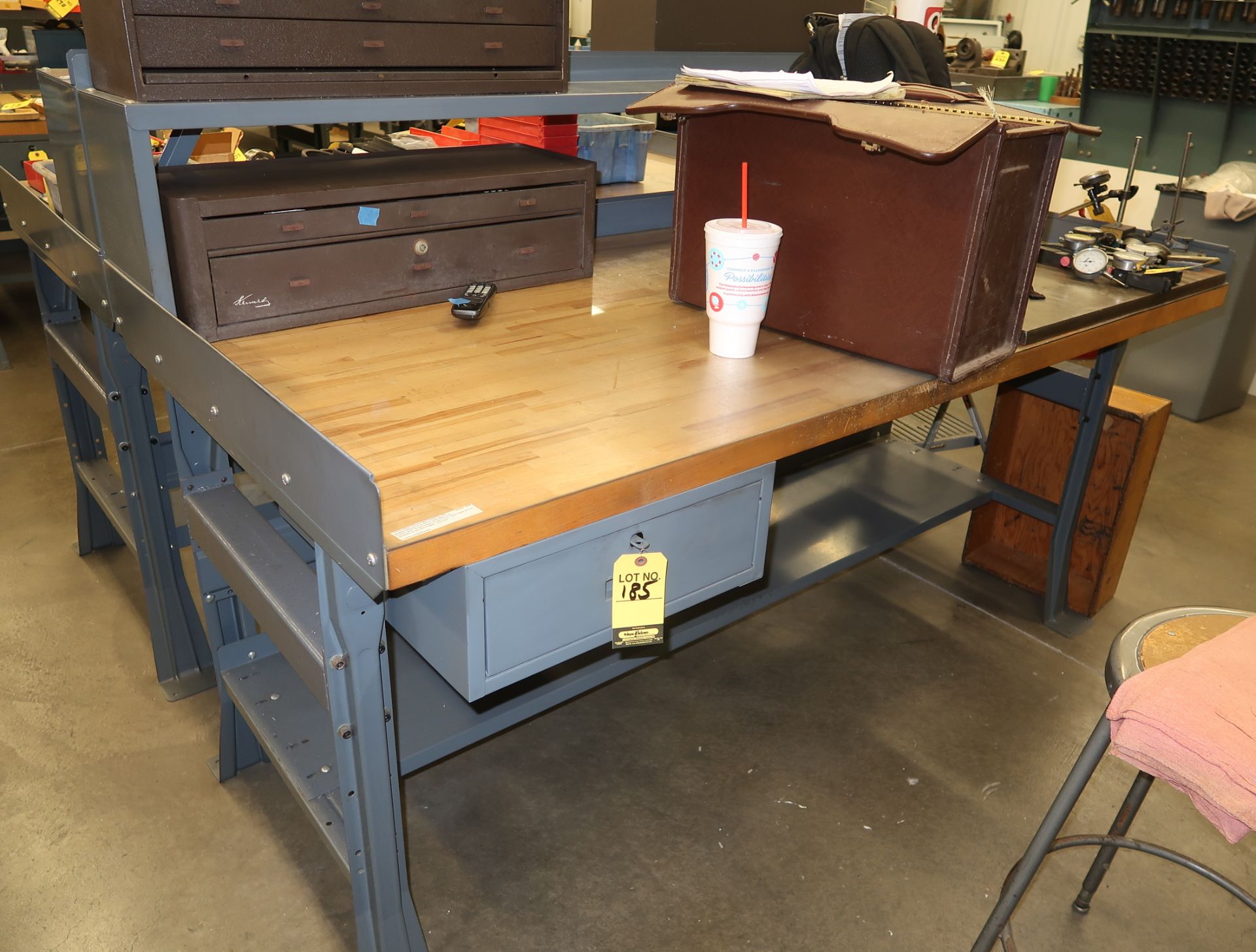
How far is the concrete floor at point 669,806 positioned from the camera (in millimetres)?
1659

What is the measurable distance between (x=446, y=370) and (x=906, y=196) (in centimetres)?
74

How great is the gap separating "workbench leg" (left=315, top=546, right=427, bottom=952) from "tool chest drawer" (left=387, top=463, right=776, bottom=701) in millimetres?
88

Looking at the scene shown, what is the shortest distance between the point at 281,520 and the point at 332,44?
0.91 m

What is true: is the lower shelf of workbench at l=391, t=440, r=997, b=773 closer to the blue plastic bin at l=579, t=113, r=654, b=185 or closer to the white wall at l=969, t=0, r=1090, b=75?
the blue plastic bin at l=579, t=113, r=654, b=185

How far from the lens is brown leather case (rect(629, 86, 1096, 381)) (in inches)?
54.2

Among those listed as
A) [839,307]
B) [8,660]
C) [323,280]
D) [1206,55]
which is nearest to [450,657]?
[323,280]

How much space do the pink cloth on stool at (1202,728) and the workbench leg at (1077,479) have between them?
1.37 metres

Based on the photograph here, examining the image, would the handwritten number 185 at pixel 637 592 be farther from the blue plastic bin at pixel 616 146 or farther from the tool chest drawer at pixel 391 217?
the blue plastic bin at pixel 616 146

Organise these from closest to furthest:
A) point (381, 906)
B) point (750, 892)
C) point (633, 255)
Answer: point (381, 906)
point (750, 892)
point (633, 255)

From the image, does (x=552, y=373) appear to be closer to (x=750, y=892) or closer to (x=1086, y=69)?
(x=750, y=892)

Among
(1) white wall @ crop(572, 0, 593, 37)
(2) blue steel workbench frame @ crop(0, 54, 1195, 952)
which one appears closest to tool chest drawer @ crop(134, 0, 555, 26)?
(2) blue steel workbench frame @ crop(0, 54, 1195, 952)

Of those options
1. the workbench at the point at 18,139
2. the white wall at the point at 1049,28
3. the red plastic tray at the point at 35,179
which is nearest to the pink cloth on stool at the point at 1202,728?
the red plastic tray at the point at 35,179

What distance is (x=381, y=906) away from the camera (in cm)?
138

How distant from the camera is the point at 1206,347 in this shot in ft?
12.5
